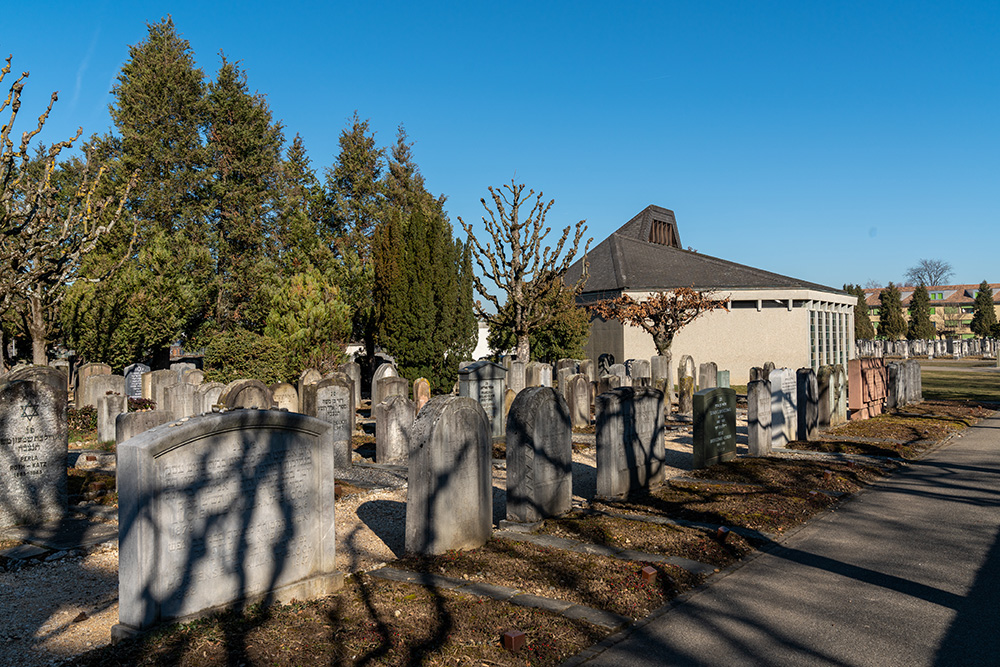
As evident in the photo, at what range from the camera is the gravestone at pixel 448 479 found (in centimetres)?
691

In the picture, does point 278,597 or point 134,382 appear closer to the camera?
point 278,597

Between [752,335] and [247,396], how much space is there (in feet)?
84.7

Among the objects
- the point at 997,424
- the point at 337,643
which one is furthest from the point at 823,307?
the point at 337,643

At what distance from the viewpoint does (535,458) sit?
8141 mm

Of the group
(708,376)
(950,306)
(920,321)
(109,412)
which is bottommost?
(109,412)

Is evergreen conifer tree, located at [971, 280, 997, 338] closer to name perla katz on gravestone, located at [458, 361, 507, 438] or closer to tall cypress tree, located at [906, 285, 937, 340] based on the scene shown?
tall cypress tree, located at [906, 285, 937, 340]

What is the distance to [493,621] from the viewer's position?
5211 millimetres

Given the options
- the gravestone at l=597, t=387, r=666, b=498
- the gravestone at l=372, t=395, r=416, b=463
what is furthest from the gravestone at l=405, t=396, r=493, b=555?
the gravestone at l=372, t=395, r=416, b=463

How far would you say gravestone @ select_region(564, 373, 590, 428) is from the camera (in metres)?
17.6

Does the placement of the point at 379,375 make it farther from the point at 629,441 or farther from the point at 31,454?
the point at 629,441

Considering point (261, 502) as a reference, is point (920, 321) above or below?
above

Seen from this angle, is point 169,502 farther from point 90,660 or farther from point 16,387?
point 16,387

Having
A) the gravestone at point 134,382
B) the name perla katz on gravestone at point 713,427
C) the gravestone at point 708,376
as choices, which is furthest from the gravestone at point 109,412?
the gravestone at point 708,376

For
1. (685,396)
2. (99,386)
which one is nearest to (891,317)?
(685,396)
